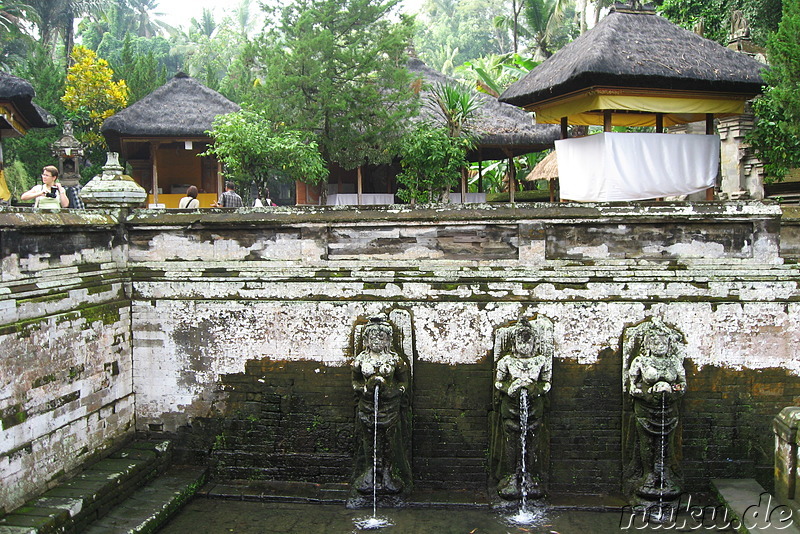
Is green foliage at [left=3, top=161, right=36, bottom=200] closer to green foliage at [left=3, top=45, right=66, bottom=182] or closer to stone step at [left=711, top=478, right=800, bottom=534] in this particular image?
green foliage at [left=3, top=45, right=66, bottom=182]

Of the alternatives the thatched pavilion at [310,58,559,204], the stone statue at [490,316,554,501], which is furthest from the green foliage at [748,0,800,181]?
the thatched pavilion at [310,58,559,204]

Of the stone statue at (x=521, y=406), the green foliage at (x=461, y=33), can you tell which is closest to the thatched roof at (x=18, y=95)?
the stone statue at (x=521, y=406)

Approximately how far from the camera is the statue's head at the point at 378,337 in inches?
269

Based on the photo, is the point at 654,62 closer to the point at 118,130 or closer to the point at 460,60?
the point at 118,130

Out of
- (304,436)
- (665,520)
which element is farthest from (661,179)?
(304,436)

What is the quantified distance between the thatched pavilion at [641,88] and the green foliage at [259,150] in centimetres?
329

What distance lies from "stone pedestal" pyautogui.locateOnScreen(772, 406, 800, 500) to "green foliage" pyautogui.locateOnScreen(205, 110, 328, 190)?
24.0ft

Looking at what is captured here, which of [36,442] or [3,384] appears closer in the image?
[3,384]

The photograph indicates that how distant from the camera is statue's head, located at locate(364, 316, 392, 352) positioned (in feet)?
22.4

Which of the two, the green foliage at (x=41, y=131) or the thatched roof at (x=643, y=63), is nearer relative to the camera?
the thatched roof at (x=643, y=63)

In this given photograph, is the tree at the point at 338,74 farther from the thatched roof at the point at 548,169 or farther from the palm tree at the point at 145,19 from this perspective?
the palm tree at the point at 145,19

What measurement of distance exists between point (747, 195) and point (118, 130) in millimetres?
13296

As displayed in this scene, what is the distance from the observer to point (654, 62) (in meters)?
8.65

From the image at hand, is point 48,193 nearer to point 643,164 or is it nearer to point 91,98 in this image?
point 643,164
